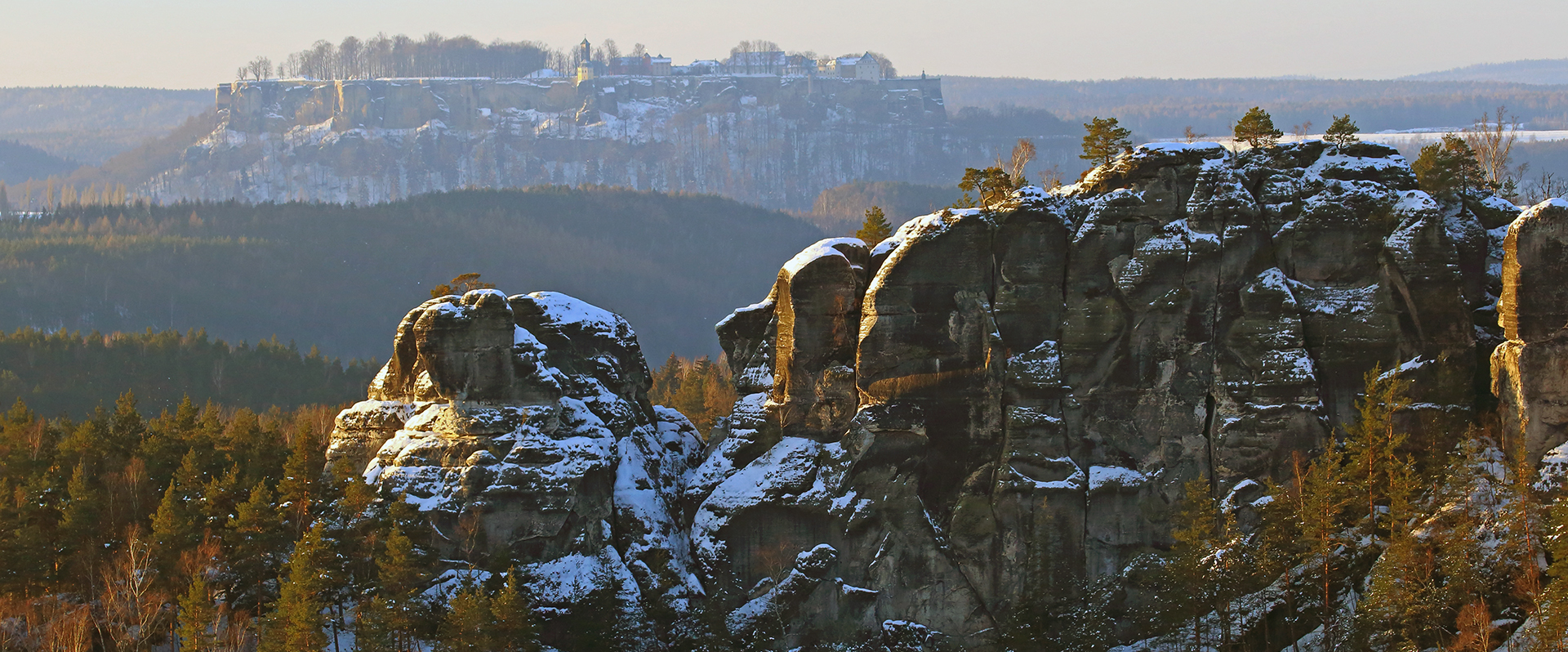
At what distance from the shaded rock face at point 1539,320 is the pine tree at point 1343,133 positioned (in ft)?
25.5

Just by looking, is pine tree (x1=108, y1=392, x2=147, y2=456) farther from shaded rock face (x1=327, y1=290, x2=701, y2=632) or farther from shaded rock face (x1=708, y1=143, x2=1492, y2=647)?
shaded rock face (x1=708, y1=143, x2=1492, y2=647)

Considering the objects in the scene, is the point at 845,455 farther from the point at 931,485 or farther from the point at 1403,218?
the point at 1403,218

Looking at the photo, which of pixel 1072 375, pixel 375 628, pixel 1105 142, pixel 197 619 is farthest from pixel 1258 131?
pixel 197 619

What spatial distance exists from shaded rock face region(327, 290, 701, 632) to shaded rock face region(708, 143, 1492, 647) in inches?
154

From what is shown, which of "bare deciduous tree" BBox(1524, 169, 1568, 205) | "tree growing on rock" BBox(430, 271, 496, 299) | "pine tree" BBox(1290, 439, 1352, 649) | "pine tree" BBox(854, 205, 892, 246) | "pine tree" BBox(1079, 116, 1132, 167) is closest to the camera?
"pine tree" BBox(1290, 439, 1352, 649)

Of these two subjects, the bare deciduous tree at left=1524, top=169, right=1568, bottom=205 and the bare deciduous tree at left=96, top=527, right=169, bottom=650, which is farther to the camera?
the bare deciduous tree at left=1524, top=169, right=1568, bottom=205

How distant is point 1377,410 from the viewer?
5219cm

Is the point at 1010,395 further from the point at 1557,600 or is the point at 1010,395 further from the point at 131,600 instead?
the point at 131,600

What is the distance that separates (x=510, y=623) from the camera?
49.1 meters

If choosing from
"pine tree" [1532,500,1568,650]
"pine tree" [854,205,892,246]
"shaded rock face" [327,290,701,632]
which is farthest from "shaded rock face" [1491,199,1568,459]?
"shaded rock face" [327,290,701,632]

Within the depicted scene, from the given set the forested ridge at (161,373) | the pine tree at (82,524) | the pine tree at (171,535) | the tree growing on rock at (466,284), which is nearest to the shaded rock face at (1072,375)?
the tree growing on rock at (466,284)

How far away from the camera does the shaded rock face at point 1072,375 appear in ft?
177

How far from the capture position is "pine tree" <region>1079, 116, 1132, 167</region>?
2250 inches

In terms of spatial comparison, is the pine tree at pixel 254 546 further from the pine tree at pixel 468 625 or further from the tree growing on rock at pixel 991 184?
the tree growing on rock at pixel 991 184
